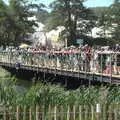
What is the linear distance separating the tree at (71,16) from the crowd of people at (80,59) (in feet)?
125

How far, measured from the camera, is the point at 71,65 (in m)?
37.8

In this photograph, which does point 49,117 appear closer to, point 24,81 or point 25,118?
point 25,118

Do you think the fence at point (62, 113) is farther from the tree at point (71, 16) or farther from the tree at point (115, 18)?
the tree at point (71, 16)

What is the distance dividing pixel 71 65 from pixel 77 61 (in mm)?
1566

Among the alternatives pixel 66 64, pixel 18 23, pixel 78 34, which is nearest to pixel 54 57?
pixel 66 64

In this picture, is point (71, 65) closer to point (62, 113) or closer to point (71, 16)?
point (62, 113)

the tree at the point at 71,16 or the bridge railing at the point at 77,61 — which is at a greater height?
the tree at the point at 71,16

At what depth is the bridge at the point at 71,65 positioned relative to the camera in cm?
3114

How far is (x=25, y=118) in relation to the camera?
13117mm

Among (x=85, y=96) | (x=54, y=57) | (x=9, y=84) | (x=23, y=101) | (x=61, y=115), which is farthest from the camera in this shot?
(x=54, y=57)

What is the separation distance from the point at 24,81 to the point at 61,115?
37237 mm

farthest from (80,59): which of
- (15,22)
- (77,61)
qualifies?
(15,22)

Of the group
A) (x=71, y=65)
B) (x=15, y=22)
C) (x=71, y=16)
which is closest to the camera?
(x=71, y=65)

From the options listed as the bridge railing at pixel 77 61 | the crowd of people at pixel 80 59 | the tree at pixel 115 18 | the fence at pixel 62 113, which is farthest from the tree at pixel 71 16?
the fence at pixel 62 113
